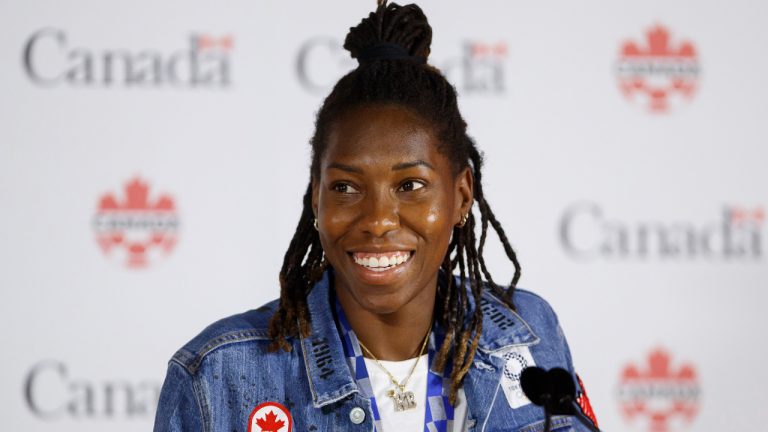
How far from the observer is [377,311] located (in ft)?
4.92

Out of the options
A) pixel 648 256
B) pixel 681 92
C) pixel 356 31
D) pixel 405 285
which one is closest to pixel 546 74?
pixel 681 92

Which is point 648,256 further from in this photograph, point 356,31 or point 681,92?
point 356,31

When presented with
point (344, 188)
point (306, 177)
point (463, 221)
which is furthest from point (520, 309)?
point (306, 177)

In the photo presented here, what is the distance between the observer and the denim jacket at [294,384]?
4.84 feet

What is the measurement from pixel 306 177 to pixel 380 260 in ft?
3.59

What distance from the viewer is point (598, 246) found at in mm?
2617

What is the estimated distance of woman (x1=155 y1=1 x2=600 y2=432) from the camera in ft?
4.76

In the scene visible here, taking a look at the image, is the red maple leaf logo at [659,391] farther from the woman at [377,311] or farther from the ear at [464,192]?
the ear at [464,192]

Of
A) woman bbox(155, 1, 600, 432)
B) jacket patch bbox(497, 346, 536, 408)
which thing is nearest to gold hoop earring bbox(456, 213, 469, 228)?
woman bbox(155, 1, 600, 432)

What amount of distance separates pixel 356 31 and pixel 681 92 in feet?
4.37

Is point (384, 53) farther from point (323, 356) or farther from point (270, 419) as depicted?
point (270, 419)

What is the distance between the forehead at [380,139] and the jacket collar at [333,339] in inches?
9.0

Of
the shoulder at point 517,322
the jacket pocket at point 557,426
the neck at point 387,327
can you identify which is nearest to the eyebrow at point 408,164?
the neck at point 387,327

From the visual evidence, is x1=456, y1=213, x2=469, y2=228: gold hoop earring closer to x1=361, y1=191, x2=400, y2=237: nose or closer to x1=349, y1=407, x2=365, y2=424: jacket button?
x1=361, y1=191, x2=400, y2=237: nose
